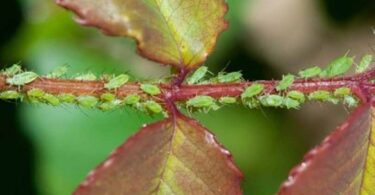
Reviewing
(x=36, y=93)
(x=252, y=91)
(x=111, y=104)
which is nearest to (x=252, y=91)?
(x=252, y=91)

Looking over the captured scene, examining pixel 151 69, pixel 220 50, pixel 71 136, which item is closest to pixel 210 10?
pixel 71 136

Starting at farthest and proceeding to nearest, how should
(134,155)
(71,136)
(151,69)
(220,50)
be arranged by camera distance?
(151,69) → (220,50) → (71,136) → (134,155)

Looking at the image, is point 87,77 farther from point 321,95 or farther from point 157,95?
point 321,95

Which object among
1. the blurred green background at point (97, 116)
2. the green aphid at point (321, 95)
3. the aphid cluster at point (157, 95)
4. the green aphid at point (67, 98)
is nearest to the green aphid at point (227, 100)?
the aphid cluster at point (157, 95)

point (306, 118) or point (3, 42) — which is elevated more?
point (3, 42)

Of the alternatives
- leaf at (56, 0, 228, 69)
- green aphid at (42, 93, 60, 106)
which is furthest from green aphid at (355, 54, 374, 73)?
green aphid at (42, 93, 60, 106)

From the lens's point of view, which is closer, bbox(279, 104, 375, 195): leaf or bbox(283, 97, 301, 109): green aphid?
bbox(279, 104, 375, 195): leaf

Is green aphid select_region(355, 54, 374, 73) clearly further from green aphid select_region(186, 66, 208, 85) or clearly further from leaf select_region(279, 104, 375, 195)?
green aphid select_region(186, 66, 208, 85)

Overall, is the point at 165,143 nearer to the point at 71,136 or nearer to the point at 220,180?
the point at 220,180
